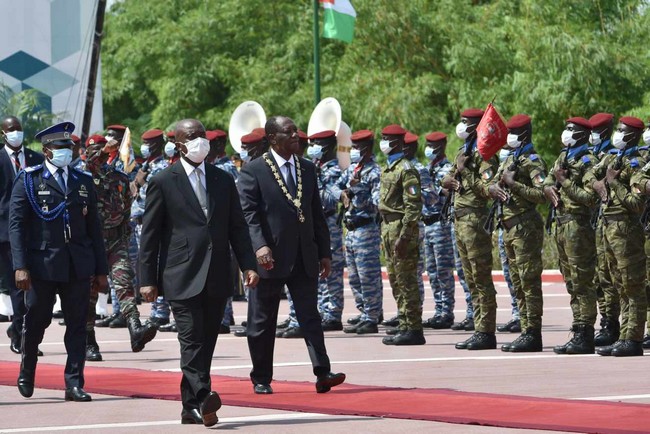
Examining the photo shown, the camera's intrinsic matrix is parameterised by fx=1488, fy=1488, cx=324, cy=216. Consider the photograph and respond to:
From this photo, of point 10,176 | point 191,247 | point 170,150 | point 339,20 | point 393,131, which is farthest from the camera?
point 339,20

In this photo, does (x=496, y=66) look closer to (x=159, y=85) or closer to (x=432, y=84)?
(x=432, y=84)

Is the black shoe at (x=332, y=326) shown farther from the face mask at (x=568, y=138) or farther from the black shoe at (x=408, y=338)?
the face mask at (x=568, y=138)

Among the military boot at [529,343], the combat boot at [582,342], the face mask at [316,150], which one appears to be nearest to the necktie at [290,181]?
the military boot at [529,343]

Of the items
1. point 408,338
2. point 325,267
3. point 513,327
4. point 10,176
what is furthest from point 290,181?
point 513,327

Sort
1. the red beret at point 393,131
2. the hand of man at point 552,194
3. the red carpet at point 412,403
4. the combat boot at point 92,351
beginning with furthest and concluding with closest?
the red beret at point 393,131 < the combat boot at point 92,351 < the hand of man at point 552,194 < the red carpet at point 412,403

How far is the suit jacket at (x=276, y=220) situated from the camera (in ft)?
38.5

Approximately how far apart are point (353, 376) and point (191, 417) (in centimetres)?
291

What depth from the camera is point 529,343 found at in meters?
14.4

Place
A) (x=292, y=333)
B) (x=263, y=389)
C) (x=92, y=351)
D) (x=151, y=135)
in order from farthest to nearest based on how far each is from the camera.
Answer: (x=151, y=135) < (x=292, y=333) < (x=92, y=351) < (x=263, y=389)

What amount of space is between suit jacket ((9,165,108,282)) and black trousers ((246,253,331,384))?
51.4 inches

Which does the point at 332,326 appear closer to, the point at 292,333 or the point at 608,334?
the point at 292,333

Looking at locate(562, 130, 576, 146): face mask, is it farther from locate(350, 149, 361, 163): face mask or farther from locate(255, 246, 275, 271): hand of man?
locate(255, 246, 275, 271): hand of man

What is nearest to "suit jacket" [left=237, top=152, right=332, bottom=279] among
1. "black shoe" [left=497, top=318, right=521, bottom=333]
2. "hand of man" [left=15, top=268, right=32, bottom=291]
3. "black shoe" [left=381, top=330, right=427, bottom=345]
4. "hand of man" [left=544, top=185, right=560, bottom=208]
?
"hand of man" [left=15, top=268, right=32, bottom=291]

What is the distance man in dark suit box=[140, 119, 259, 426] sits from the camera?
10422 millimetres
